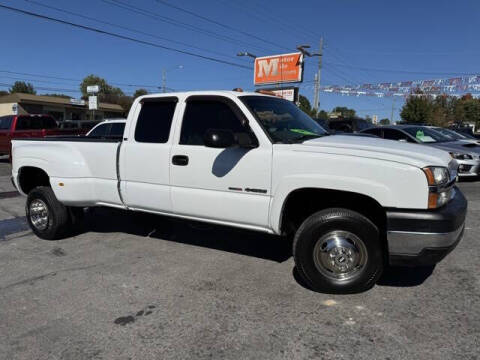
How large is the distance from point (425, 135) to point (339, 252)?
841cm

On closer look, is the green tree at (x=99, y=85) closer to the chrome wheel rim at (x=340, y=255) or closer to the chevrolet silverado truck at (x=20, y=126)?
the chevrolet silverado truck at (x=20, y=126)

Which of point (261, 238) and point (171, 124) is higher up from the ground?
point (171, 124)

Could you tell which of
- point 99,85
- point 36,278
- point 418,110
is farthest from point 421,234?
point 99,85

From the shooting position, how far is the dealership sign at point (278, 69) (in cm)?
3110

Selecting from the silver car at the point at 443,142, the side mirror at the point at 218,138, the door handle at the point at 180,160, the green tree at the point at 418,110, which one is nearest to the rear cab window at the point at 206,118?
the door handle at the point at 180,160

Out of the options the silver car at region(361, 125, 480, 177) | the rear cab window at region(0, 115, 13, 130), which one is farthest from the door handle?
the rear cab window at region(0, 115, 13, 130)

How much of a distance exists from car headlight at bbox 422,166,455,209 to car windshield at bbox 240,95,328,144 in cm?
122

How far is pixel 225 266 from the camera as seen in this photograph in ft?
14.0

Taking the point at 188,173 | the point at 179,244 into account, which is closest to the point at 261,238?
the point at 179,244

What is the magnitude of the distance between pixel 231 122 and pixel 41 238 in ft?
11.1

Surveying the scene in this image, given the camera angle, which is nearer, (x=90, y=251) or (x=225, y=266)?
(x=225, y=266)

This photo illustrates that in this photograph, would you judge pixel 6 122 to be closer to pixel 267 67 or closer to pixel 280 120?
pixel 280 120

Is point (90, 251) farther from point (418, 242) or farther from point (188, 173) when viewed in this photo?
point (418, 242)

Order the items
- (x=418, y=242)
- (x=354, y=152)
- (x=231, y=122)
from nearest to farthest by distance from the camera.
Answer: (x=418, y=242), (x=354, y=152), (x=231, y=122)
